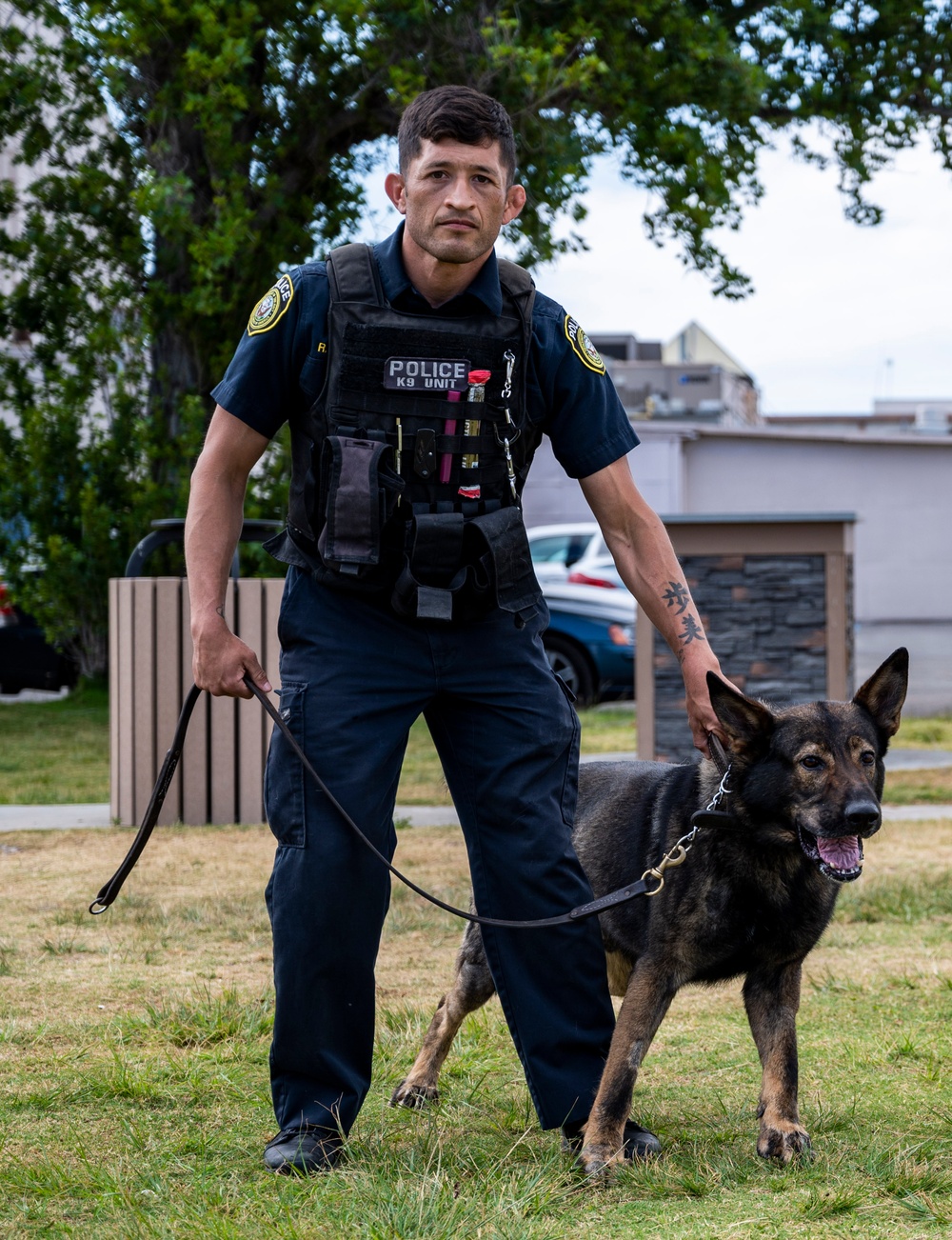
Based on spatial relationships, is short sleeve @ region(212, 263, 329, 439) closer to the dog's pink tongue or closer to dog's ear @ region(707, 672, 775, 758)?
dog's ear @ region(707, 672, 775, 758)

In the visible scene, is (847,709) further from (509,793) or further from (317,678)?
(317,678)

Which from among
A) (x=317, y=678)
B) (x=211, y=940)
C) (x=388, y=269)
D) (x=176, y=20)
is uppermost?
(x=176, y=20)

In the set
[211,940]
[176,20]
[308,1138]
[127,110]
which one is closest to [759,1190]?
[308,1138]

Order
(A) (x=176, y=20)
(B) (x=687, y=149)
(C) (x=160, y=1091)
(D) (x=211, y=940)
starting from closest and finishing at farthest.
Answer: (C) (x=160, y=1091) < (D) (x=211, y=940) < (A) (x=176, y=20) < (B) (x=687, y=149)

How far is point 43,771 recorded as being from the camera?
33.2 ft

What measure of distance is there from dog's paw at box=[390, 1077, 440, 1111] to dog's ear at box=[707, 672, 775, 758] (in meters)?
1.20

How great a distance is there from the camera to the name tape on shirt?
3.11 m

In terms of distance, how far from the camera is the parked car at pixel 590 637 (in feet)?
45.4

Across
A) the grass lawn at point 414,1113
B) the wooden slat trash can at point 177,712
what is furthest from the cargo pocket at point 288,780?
the wooden slat trash can at point 177,712

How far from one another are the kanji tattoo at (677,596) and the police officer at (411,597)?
1.2 inches

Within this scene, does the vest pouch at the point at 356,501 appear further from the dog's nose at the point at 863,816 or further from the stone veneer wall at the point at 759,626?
the stone veneer wall at the point at 759,626

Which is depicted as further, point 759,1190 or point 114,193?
point 114,193

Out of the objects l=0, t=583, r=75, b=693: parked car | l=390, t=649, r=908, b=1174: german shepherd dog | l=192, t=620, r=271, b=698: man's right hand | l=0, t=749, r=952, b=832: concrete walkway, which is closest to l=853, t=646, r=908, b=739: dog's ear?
l=390, t=649, r=908, b=1174: german shepherd dog

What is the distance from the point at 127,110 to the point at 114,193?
77 centimetres
